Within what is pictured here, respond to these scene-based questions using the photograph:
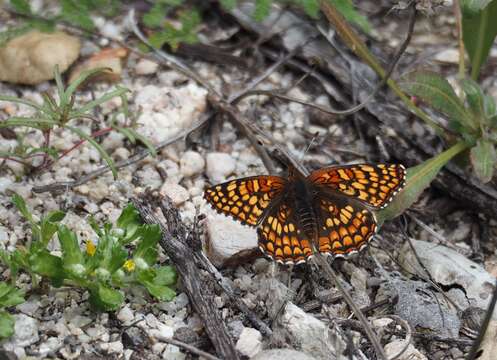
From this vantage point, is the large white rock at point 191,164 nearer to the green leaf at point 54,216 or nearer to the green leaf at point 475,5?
the green leaf at point 54,216

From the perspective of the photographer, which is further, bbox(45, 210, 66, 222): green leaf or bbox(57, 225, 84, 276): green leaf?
bbox(45, 210, 66, 222): green leaf

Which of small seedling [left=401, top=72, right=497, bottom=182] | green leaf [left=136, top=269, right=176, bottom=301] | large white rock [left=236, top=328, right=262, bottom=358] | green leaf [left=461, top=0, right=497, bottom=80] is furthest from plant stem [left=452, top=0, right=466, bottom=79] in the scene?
green leaf [left=136, top=269, right=176, bottom=301]

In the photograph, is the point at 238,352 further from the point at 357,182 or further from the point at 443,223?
the point at 443,223

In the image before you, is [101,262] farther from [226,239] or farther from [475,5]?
[475,5]

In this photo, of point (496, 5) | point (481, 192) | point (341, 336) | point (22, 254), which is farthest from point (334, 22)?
point (22, 254)

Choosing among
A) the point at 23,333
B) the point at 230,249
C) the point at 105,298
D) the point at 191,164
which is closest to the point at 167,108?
the point at 191,164

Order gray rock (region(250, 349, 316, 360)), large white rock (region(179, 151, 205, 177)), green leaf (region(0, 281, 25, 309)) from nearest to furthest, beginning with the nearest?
gray rock (region(250, 349, 316, 360))
green leaf (region(0, 281, 25, 309))
large white rock (region(179, 151, 205, 177))

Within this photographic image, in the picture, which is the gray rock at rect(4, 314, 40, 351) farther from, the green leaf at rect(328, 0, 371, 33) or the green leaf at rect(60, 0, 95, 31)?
the green leaf at rect(328, 0, 371, 33)
